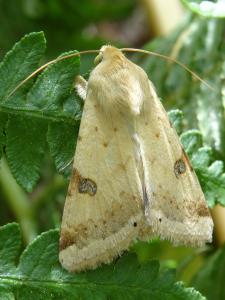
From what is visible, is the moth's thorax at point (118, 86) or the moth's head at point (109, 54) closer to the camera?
the moth's thorax at point (118, 86)

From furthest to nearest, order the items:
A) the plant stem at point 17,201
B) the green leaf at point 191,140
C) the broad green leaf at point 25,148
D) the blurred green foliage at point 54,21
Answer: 1. the blurred green foliage at point 54,21
2. the plant stem at point 17,201
3. the green leaf at point 191,140
4. the broad green leaf at point 25,148

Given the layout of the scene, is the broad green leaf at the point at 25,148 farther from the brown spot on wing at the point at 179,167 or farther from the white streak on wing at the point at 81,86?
the brown spot on wing at the point at 179,167

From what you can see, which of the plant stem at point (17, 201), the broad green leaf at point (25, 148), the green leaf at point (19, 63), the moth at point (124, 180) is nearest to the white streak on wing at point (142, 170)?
the moth at point (124, 180)

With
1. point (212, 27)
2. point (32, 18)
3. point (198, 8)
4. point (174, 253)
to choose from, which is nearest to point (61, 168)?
point (198, 8)

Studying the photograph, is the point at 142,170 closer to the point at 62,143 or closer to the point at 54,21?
the point at 62,143

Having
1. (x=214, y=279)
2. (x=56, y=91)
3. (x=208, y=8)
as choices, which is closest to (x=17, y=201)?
(x=214, y=279)

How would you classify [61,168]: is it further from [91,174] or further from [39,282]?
[39,282]
